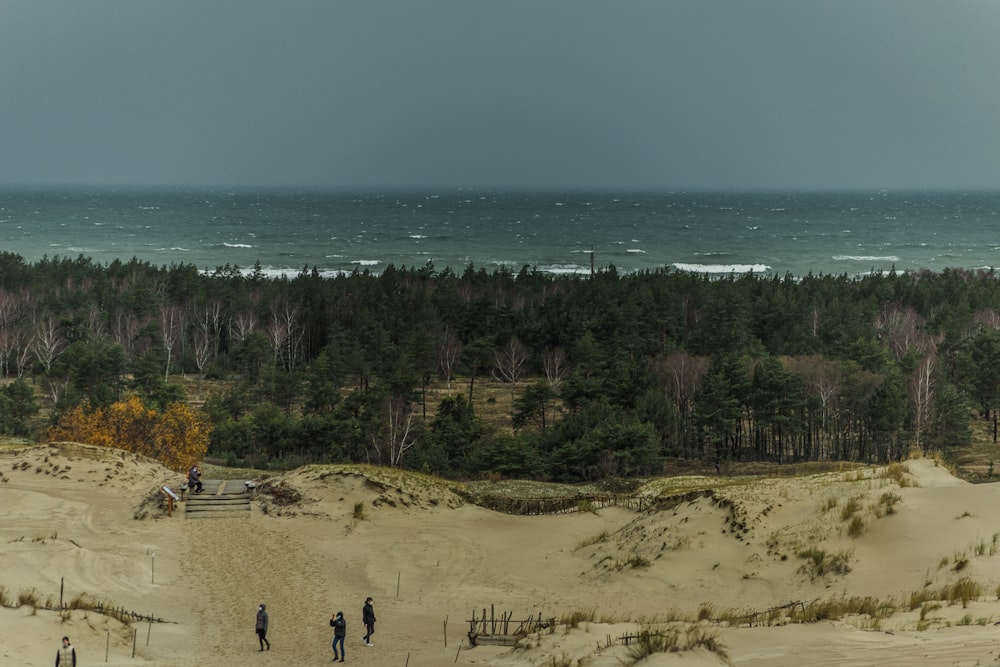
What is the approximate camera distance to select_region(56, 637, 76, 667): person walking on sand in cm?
1716

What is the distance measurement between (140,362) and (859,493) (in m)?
46.7

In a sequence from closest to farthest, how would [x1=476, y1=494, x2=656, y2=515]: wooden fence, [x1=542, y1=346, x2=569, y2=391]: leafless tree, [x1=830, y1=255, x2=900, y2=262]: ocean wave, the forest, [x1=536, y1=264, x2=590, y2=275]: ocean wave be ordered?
[x1=476, y1=494, x2=656, y2=515]: wooden fence < the forest < [x1=542, y1=346, x2=569, y2=391]: leafless tree < [x1=536, y1=264, x2=590, y2=275]: ocean wave < [x1=830, y1=255, x2=900, y2=262]: ocean wave

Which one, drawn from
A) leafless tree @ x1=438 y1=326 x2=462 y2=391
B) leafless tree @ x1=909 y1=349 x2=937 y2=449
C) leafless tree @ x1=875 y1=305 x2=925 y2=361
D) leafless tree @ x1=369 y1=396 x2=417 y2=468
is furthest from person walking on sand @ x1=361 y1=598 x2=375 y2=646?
leafless tree @ x1=875 y1=305 x2=925 y2=361

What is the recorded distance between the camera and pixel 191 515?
106ft

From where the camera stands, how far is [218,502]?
33.2 metres

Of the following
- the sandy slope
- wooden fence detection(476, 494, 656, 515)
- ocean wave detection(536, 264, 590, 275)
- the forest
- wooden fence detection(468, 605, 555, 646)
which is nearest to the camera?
the sandy slope

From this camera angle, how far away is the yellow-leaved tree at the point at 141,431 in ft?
142

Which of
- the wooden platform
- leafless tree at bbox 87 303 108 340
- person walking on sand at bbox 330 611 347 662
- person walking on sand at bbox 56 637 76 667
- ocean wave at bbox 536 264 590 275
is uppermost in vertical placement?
ocean wave at bbox 536 264 590 275

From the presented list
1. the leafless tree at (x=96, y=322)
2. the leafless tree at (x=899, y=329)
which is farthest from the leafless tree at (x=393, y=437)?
the leafless tree at (x=899, y=329)

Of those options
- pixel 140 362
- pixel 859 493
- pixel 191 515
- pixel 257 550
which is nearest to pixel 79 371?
pixel 140 362

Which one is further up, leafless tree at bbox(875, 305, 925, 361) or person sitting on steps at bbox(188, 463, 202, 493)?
leafless tree at bbox(875, 305, 925, 361)

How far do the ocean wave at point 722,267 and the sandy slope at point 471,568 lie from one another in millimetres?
111645

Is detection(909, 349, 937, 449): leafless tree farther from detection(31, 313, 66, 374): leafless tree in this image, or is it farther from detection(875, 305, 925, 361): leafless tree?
detection(31, 313, 66, 374): leafless tree

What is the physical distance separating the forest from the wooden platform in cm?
1065
